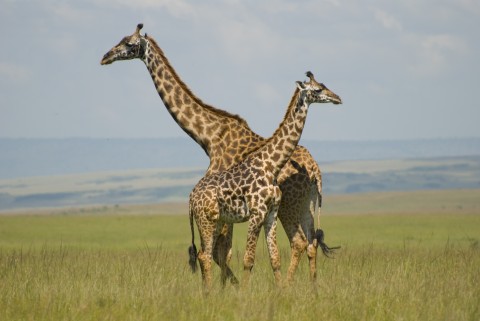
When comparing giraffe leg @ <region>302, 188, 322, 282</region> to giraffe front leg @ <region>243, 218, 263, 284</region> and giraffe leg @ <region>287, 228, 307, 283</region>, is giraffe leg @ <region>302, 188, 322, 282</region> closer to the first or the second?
giraffe leg @ <region>287, 228, 307, 283</region>

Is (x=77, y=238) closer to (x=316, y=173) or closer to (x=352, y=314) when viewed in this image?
(x=316, y=173)

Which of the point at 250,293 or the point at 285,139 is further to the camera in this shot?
the point at 285,139

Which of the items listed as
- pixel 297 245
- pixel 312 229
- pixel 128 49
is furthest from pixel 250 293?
pixel 128 49

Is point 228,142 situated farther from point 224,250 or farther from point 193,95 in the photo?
point 224,250

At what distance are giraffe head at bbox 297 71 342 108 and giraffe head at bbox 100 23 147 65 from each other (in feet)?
9.12

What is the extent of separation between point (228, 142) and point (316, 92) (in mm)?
1622

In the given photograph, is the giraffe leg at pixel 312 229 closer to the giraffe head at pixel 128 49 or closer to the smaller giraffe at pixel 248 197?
the smaller giraffe at pixel 248 197

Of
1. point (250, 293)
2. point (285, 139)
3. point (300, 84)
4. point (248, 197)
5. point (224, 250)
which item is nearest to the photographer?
point (250, 293)

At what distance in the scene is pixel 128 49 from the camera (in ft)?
44.1

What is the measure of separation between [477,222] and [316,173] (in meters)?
28.1

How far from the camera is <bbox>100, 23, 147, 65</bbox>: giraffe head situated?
13344mm

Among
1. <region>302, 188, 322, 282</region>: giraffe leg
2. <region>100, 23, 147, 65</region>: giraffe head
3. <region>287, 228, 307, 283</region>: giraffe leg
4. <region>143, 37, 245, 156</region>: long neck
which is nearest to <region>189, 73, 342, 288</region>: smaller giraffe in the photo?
<region>287, 228, 307, 283</region>: giraffe leg

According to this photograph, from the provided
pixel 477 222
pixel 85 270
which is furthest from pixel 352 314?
pixel 477 222

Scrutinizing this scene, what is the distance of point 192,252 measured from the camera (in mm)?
11695
